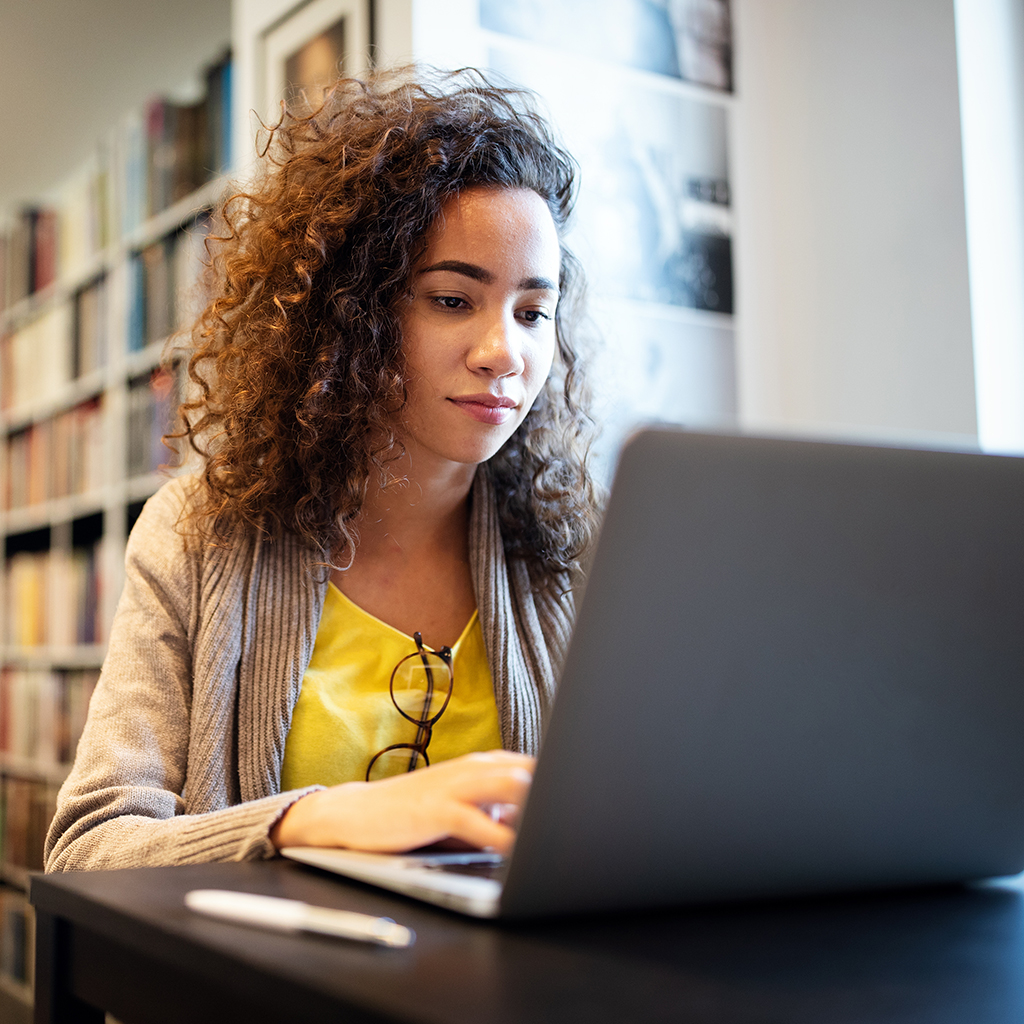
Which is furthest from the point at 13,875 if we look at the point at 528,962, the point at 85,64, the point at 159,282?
the point at 528,962

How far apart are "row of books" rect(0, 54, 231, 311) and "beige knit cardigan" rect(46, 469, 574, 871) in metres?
1.46

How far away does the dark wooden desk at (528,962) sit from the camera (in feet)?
1.34

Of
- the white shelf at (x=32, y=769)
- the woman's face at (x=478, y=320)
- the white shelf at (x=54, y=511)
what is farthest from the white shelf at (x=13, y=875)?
the woman's face at (x=478, y=320)

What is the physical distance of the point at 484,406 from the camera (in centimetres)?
113

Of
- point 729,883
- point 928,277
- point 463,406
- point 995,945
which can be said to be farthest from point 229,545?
point 928,277

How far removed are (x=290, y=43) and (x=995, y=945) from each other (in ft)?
6.45

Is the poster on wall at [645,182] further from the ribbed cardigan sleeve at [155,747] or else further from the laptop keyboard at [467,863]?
the laptop keyboard at [467,863]

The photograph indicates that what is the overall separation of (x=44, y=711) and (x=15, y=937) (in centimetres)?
63

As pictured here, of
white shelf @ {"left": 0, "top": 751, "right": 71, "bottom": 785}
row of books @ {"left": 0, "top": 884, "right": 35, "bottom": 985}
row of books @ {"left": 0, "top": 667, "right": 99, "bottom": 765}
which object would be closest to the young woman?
row of books @ {"left": 0, "top": 667, "right": 99, "bottom": 765}

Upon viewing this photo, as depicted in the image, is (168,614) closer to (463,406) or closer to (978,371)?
(463,406)

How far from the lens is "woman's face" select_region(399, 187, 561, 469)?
112 cm

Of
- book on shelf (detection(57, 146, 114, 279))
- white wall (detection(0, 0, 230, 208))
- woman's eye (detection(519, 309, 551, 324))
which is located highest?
white wall (detection(0, 0, 230, 208))

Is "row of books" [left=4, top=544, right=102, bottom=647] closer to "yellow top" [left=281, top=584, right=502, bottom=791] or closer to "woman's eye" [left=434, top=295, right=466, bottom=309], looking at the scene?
"yellow top" [left=281, top=584, right=502, bottom=791]

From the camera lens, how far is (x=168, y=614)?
1.11 meters
